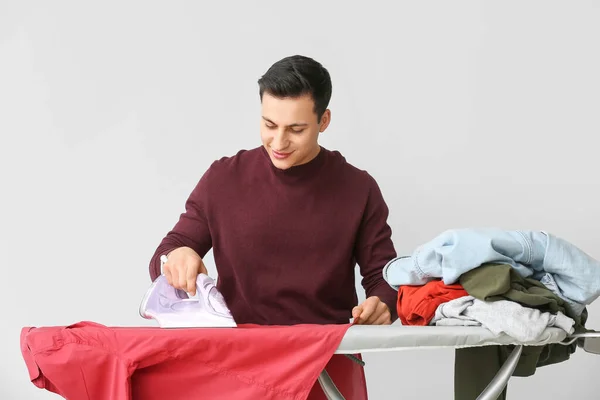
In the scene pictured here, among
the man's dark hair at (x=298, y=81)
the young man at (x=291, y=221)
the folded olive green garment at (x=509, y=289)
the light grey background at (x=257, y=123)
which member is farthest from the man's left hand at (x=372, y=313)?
the light grey background at (x=257, y=123)

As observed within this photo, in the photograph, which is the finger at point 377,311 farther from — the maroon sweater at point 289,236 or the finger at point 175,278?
the finger at point 175,278

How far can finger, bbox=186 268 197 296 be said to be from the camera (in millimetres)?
1881

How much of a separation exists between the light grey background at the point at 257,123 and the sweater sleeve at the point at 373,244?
0.82m

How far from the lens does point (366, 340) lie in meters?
1.55

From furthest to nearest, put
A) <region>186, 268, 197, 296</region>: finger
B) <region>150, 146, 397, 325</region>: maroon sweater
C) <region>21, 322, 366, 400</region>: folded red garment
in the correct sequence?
1. <region>150, 146, 397, 325</region>: maroon sweater
2. <region>186, 268, 197, 296</region>: finger
3. <region>21, 322, 366, 400</region>: folded red garment

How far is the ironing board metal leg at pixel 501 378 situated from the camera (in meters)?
1.74

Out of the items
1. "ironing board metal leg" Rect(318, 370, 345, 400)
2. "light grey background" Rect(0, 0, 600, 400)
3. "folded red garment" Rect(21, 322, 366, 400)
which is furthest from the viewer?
"light grey background" Rect(0, 0, 600, 400)

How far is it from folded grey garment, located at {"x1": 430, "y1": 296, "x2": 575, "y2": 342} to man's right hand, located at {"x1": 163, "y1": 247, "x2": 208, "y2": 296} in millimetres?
481

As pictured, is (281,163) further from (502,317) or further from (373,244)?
(502,317)

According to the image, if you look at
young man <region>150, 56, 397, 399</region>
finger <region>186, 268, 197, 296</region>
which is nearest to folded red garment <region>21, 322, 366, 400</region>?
finger <region>186, 268, 197, 296</region>

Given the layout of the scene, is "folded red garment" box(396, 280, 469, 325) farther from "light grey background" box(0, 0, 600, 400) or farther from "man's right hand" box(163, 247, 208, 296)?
"light grey background" box(0, 0, 600, 400)

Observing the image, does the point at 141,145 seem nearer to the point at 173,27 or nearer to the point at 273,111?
the point at 173,27

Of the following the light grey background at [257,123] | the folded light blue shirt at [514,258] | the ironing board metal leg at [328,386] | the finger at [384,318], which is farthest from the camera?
the light grey background at [257,123]

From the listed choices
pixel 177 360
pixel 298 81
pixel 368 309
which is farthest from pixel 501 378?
pixel 298 81
